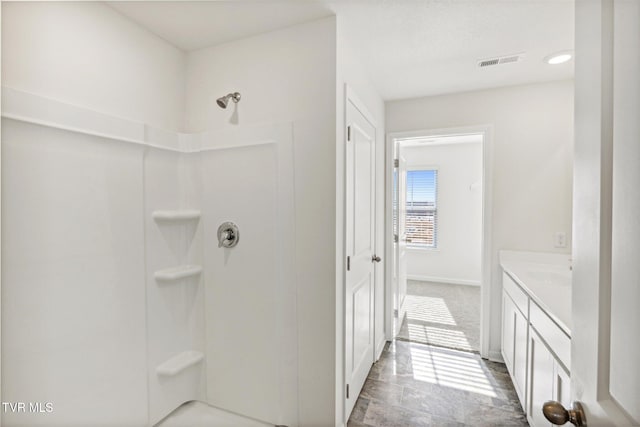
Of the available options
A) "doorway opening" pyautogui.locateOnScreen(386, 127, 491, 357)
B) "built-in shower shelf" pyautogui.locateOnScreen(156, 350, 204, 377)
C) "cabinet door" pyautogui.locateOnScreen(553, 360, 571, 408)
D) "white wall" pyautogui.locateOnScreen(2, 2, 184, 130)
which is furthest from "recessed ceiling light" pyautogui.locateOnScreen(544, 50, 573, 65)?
"built-in shower shelf" pyautogui.locateOnScreen(156, 350, 204, 377)

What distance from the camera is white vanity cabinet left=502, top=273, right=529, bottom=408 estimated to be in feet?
5.90

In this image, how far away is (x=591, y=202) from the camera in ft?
1.88

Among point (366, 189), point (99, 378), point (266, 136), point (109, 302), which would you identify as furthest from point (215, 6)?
point (99, 378)

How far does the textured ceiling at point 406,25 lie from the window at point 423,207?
3.07 m

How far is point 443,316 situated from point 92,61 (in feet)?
13.5

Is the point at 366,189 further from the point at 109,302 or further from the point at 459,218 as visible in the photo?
the point at 459,218

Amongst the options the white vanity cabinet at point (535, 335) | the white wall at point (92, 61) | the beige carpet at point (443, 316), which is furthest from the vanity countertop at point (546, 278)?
the white wall at point (92, 61)

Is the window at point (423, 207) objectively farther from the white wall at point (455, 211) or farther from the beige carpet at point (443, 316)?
the beige carpet at point (443, 316)

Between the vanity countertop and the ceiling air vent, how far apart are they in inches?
62.0

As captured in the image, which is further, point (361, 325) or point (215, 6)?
point (361, 325)

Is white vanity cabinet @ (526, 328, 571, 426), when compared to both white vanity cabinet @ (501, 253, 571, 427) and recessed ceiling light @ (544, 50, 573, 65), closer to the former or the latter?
white vanity cabinet @ (501, 253, 571, 427)

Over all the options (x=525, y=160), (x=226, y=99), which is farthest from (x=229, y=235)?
(x=525, y=160)

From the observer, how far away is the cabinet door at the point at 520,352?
179cm

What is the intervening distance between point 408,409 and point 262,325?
121 centimetres
